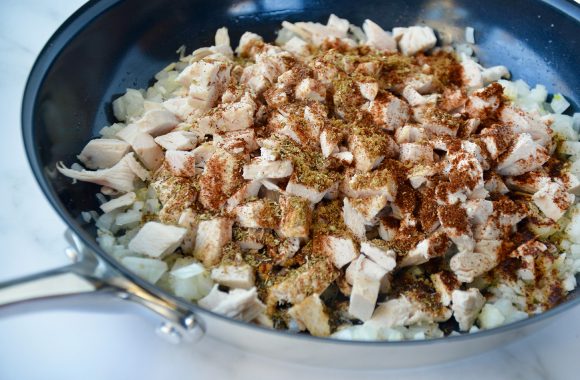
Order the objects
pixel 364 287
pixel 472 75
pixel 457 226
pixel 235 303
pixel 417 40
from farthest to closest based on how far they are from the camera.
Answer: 1. pixel 417 40
2. pixel 472 75
3. pixel 457 226
4. pixel 364 287
5. pixel 235 303

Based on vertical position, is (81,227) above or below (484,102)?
below

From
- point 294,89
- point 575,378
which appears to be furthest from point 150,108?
point 575,378

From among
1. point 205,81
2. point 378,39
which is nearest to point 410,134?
point 378,39

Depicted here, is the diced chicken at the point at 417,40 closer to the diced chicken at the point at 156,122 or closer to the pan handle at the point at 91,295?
the diced chicken at the point at 156,122

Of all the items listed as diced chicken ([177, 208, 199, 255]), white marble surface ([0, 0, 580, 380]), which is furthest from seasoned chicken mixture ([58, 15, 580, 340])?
white marble surface ([0, 0, 580, 380])

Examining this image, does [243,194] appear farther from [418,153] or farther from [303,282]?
[418,153]

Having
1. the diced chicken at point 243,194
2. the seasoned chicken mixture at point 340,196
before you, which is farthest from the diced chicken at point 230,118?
the diced chicken at point 243,194
